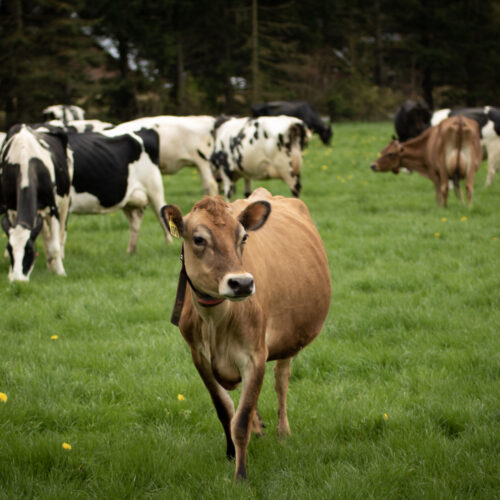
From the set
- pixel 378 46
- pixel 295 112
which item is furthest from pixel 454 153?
pixel 378 46

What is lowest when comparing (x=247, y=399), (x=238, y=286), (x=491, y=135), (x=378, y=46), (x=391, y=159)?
(x=391, y=159)

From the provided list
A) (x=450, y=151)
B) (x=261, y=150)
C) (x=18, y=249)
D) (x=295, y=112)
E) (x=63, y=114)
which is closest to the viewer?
(x=18, y=249)

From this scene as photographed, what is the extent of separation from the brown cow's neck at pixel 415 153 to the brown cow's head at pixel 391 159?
→ 4.3 inches

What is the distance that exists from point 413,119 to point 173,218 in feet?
57.0

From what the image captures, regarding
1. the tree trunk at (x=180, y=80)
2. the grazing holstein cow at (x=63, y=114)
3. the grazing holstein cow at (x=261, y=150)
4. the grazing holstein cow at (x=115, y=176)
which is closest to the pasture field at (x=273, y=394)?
the grazing holstein cow at (x=115, y=176)

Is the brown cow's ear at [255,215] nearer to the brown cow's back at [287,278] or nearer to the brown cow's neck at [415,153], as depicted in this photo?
the brown cow's back at [287,278]

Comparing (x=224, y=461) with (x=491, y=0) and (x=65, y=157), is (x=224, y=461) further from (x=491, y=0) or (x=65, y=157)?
(x=491, y=0)

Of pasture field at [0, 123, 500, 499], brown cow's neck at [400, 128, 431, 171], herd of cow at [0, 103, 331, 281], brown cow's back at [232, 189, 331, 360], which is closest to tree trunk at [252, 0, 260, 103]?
herd of cow at [0, 103, 331, 281]

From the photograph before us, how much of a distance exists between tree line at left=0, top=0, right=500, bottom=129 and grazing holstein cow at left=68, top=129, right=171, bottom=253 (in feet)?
63.2

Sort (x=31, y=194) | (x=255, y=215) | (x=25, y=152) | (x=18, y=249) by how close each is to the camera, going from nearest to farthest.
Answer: (x=255, y=215) < (x=18, y=249) < (x=31, y=194) < (x=25, y=152)

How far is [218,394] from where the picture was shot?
325 cm

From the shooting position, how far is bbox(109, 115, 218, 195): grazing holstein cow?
11703 millimetres

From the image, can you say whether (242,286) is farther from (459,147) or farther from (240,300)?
(459,147)

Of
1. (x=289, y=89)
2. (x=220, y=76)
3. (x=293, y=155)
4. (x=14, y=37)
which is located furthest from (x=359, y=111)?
(x=293, y=155)
